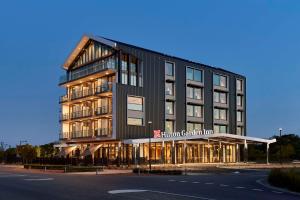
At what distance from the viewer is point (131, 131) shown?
66438 mm

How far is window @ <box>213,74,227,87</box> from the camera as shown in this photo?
81.9m

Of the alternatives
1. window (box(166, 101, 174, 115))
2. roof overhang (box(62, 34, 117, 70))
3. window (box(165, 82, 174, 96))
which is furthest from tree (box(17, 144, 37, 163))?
window (box(165, 82, 174, 96))

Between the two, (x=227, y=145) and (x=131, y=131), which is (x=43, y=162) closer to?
(x=131, y=131)

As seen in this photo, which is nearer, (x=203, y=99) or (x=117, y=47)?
(x=117, y=47)

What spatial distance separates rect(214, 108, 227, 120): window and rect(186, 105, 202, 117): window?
425 centimetres

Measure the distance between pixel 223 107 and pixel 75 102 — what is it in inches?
1014

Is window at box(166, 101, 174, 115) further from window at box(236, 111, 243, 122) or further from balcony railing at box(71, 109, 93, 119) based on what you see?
window at box(236, 111, 243, 122)

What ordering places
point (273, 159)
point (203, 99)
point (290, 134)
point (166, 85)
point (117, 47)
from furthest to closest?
point (290, 134), point (273, 159), point (203, 99), point (166, 85), point (117, 47)

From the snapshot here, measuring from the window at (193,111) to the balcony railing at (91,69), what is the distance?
1558 centimetres

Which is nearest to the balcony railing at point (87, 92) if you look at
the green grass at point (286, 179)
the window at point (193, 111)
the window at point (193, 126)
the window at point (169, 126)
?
the window at point (169, 126)

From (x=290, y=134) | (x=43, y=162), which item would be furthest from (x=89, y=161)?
(x=290, y=134)

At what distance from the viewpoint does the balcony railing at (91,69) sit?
2655 inches

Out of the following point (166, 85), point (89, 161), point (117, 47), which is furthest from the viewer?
point (166, 85)

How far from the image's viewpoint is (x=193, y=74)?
77875mm
